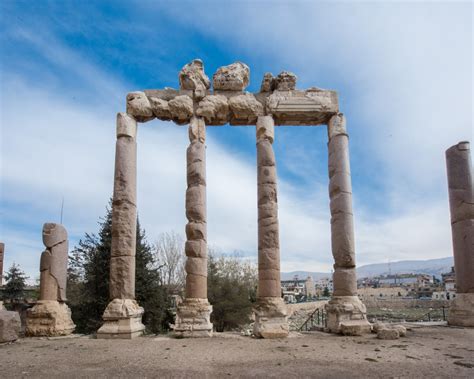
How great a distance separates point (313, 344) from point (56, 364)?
5.43 m

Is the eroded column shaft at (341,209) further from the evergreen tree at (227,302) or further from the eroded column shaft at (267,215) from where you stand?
the evergreen tree at (227,302)

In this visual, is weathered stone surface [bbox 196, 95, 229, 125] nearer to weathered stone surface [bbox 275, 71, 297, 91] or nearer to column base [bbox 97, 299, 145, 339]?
weathered stone surface [bbox 275, 71, 297, 91]

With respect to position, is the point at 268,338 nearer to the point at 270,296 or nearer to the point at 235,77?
the point at 270,296

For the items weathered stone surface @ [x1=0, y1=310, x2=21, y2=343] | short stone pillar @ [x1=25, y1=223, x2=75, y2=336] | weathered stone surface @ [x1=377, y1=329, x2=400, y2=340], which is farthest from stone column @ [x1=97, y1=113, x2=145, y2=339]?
weathered stone surface @ [x1=377, y1=329, x2=400, y2=340]

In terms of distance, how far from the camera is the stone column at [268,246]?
10.7 m

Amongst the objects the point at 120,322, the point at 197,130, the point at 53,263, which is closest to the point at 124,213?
the point at 53,263

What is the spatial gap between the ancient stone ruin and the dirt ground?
2.54 feet

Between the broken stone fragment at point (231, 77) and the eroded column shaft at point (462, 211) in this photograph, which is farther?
the broken stone fragment at point (231, 77)

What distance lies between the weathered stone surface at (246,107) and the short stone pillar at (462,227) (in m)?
6.45

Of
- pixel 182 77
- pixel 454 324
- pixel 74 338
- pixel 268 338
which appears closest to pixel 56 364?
pixel 74 338

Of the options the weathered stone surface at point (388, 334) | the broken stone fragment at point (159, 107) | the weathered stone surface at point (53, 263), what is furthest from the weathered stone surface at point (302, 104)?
the weathered stone surface at point (53, 263)

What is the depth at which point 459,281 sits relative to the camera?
12.1 meters

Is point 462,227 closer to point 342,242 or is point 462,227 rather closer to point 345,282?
point 342,242

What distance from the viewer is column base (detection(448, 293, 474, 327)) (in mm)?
11531
